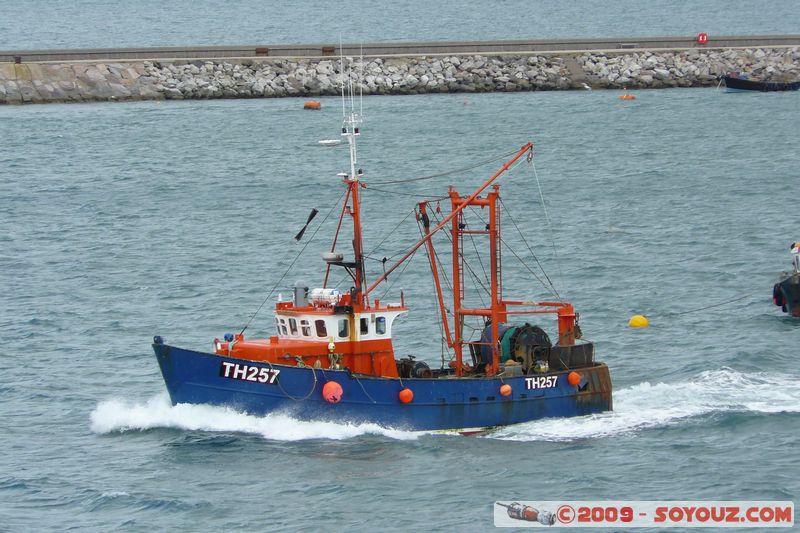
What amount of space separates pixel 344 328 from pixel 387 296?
1454 centimetres

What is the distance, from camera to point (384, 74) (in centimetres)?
11462

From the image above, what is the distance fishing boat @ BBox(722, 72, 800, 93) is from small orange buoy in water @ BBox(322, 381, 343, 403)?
85.4 meters

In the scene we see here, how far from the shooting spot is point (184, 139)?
305 feet

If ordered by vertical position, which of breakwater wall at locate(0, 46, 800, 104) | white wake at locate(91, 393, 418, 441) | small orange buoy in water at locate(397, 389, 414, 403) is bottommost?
white wake at locate(91, 393, 418, 441)

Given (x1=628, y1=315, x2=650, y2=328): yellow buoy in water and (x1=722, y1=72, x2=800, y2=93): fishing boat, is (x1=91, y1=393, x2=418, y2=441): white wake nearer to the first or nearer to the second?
(x1=628, y1=315, x2=650, y2=328): yellow buoy in water

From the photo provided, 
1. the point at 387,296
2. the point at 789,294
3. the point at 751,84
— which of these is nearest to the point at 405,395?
the point at 387,296

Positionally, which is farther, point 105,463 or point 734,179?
point 734,179

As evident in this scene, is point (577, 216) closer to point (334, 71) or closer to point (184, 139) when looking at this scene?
point (184, 139)

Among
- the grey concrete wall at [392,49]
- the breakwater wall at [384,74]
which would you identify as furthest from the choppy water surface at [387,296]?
the grey concrete wall at [392,49]

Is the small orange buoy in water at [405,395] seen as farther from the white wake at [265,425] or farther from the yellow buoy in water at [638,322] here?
the yellow buoy in water at [638,322]

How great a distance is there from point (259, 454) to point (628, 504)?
856 cm

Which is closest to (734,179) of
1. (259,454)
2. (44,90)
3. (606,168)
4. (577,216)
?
(606,168)

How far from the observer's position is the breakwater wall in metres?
111

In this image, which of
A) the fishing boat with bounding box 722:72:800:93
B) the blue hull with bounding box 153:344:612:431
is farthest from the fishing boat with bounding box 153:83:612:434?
the fishing boat with bounding box 722:72:800:93
